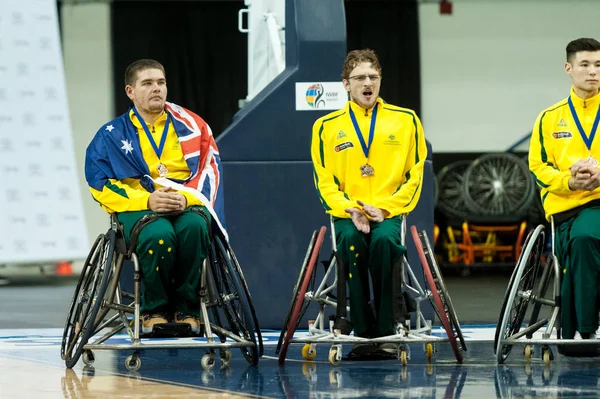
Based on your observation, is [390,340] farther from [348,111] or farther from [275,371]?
[348,111]

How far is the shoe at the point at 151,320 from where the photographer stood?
16.4ft

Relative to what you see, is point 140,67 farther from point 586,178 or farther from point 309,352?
point 586,178

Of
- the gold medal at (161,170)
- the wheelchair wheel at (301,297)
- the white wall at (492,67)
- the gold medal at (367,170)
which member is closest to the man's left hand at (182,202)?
the gold medal at (161,170)

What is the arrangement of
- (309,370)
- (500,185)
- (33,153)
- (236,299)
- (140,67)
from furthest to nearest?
1. (500,185)
2. (33,153)
3. (140,67)
4. (236,299)
5. (309,370)

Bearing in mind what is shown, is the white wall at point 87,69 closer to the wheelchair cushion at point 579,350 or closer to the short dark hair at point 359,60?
the short dark hair at point 359,60

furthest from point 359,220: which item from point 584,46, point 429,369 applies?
point 584,46

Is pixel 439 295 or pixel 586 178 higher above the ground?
pixel 586 178

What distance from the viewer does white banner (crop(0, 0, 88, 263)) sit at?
12.3 metres

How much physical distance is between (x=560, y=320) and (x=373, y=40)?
32.8ft

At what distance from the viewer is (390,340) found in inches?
192

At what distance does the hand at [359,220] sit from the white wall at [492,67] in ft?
33.0

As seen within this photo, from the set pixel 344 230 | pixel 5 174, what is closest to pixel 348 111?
pixel 344 230

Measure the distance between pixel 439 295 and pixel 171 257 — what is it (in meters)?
1.23

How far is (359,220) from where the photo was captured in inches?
201
